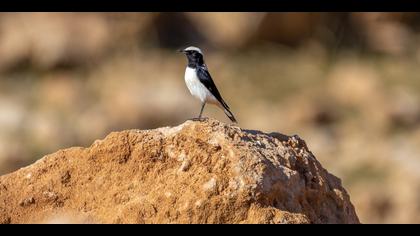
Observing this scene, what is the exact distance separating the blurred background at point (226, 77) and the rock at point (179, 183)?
2880 cm

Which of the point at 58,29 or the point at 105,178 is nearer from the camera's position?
the point at 105,178

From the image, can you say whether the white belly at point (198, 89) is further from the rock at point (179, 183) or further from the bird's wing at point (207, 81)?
the rock at point (179, 183)

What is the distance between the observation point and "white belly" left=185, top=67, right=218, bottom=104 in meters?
17.3

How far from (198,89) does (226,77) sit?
3661 cm

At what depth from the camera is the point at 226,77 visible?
53.9 metres

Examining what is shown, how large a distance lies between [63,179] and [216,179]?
1.54 meters

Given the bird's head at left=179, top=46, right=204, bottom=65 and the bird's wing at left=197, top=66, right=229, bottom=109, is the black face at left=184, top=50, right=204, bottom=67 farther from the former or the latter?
the bird's wing at left=197, top=66, right=229, bottom=109

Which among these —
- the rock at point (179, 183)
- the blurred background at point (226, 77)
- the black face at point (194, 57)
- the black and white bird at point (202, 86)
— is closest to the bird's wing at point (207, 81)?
the black and white bird at point (202, 86)

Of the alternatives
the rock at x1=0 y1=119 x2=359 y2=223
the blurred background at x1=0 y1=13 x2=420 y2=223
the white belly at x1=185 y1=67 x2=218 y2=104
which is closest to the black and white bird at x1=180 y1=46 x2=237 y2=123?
the white belly at x1=185 y1=67 x2=218 y2=104

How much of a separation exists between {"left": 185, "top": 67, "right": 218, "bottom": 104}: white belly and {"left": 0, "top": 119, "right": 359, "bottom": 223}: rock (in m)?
4.03

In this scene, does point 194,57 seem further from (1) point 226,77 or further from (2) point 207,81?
(1) point 226,77

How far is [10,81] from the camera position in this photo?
175 ft
